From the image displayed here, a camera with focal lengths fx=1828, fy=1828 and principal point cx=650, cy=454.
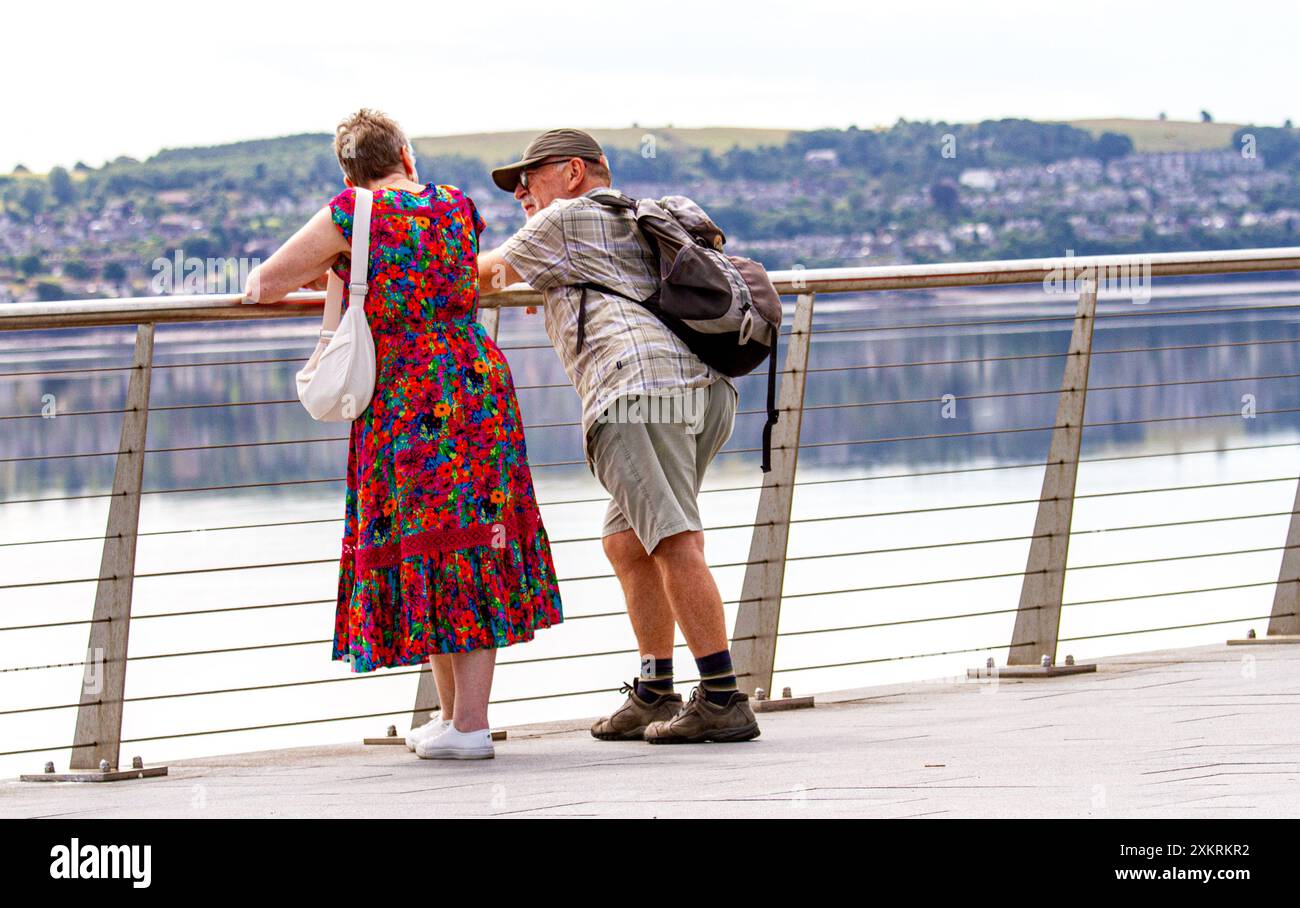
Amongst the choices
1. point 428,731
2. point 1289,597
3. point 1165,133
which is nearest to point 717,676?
point 428,731

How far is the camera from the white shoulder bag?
149 inches

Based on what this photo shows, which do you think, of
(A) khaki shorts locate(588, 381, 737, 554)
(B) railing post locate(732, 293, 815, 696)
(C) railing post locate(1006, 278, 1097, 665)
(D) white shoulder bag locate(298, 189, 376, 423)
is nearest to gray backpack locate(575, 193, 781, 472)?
(A) khaki shorts locate(588, 381, 737, 554)

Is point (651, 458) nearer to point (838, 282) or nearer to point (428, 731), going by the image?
point (428, 731)

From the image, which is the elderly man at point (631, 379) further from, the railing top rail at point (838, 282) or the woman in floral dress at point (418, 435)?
the railing top rail at point (838, 282)

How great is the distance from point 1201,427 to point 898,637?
12301 millimetres

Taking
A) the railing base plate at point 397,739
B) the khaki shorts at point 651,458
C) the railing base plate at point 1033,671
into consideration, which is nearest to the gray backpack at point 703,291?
the khaki shorts at point 651,458

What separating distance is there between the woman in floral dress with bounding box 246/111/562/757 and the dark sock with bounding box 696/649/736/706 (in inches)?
16.4

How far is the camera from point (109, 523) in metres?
4.13

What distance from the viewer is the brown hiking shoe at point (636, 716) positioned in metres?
4.24

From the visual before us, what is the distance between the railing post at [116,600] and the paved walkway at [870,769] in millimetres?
136

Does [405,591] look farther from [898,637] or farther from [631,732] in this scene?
[898,637]

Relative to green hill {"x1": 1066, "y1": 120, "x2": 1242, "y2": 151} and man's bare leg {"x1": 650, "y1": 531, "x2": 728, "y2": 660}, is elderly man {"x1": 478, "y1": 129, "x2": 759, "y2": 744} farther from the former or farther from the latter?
green hill {"x1": 1066, "y1": 120, "x2": 1242, "y2": 151}

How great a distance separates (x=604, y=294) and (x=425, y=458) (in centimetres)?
54
